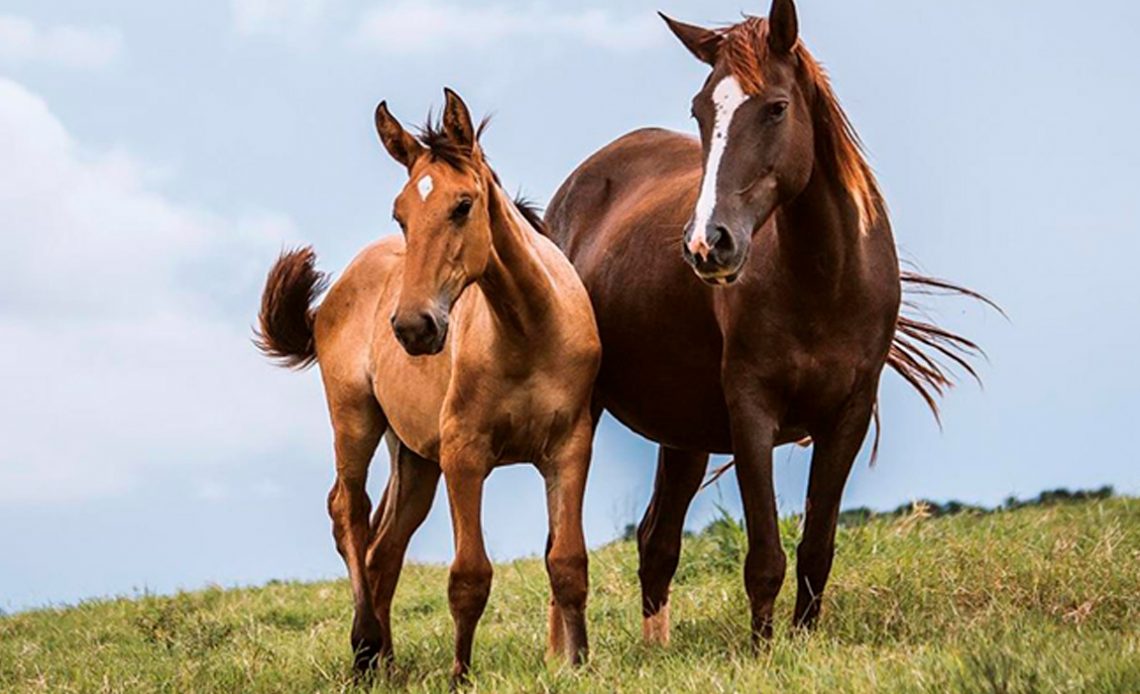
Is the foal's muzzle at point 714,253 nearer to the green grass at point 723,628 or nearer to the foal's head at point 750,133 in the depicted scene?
the foal's head at point 750,133

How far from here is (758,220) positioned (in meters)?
5.59

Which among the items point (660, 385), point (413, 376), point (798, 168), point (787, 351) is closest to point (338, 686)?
point (413, 376)

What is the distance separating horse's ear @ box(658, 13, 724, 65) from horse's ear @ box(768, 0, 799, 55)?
0.71 ft

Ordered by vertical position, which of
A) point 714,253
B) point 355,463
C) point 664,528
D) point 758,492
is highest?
point 714,253

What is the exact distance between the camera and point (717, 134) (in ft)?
18.3

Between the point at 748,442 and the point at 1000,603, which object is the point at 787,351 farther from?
the point at 1000,603

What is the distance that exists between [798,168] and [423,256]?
130 centimetres

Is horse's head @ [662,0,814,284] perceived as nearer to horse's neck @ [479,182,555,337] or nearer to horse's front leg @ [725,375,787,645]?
horse's front leg @ [725,375,787,645]

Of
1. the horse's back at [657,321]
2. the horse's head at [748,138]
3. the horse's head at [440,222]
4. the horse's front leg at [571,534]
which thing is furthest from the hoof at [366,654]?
the horse's head at [748,138]

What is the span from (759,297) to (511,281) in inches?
34.8

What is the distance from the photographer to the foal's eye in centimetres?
559

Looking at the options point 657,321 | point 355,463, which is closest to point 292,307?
point 355,463

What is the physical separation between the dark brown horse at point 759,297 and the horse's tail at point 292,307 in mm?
1336

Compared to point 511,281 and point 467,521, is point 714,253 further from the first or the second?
point 467,521
